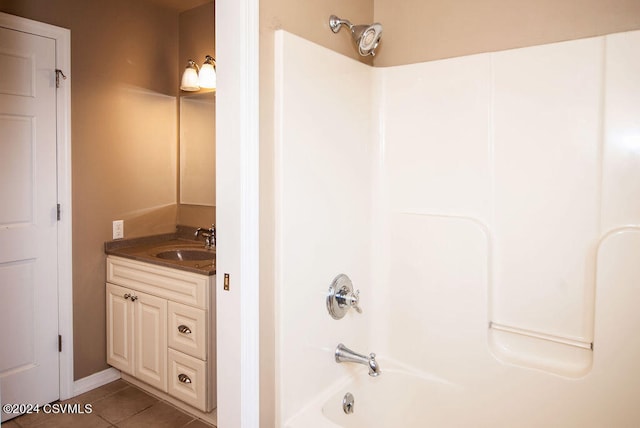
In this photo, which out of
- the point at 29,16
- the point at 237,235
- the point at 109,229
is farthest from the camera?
the point at 109,229

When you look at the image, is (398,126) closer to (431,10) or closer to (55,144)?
(431,10)

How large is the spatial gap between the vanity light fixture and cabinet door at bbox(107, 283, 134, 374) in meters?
1.42

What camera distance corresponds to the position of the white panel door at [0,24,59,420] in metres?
2.36

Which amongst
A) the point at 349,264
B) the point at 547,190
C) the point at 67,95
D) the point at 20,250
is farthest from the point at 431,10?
the point at 20,250

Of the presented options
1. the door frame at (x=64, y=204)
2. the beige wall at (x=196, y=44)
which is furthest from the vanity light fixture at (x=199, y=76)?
the door frame at (x=64, y=204)

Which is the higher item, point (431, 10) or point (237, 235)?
point (431, 10)

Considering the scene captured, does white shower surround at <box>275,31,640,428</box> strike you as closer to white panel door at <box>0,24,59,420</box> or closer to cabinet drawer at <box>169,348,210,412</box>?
cabinet drawer at <box>169,348,210,412</box>

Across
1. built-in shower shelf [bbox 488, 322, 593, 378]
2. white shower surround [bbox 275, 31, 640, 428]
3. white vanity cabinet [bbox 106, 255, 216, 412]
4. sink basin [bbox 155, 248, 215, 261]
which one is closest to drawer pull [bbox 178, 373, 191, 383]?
white vanity cabinet [bbox 106, 255, 216, 412]

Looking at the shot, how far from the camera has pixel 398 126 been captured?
6.67 ft

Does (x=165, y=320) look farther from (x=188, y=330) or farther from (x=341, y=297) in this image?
(x=341, y=297)

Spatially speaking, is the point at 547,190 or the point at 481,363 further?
the point at 481,363

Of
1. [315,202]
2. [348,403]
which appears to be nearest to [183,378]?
[348,403]

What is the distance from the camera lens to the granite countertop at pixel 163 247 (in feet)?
7.87

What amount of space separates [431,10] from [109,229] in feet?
7.69
